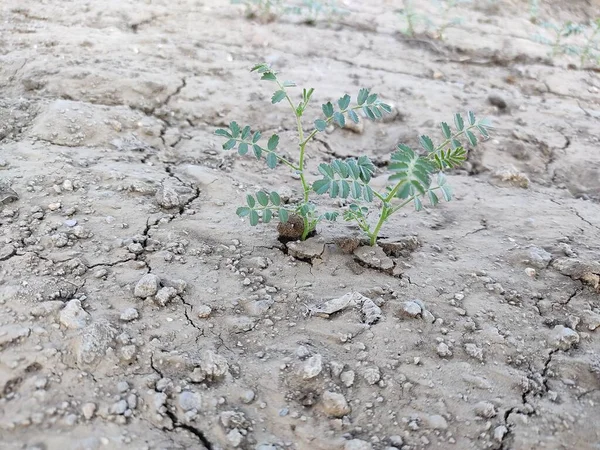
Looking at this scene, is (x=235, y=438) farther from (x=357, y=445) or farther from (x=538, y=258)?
(x=538, y=258)

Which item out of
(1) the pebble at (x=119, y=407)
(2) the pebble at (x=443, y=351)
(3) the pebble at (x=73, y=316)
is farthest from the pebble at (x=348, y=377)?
(3) the pebble at (x=73, y=316)

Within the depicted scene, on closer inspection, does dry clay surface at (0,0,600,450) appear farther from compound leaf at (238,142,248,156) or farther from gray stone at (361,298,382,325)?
compound leaf at (238,142,248,156)

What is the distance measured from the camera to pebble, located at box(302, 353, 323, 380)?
1.69 m

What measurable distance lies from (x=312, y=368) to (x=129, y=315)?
64cm

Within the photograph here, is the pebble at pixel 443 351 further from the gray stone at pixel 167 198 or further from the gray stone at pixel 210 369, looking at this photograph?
the gray stone at pixel 167 198

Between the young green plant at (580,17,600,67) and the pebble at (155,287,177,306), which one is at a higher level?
the young green plant at (580,17,600,67)

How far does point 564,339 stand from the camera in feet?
6.15

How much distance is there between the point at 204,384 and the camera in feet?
5.44

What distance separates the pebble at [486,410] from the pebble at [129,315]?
3.75ft

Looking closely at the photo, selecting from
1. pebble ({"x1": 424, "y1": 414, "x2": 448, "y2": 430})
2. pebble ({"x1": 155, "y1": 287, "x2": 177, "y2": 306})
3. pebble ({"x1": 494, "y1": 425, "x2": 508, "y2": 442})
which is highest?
pebble ({"x1": 155, "y1": 287, "x2": 177, "y2": 306})

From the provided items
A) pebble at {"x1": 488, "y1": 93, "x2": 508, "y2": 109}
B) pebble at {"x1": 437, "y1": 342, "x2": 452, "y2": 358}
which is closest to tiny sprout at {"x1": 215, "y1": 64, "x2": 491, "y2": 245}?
pebble at {"x1": 437, "y1": 342, "x2": 452, "y2": 358}

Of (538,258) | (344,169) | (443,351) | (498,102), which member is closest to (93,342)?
(344,169)

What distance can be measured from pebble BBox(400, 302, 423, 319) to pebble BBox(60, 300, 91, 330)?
108cm

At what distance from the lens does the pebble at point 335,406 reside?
1607 mm
